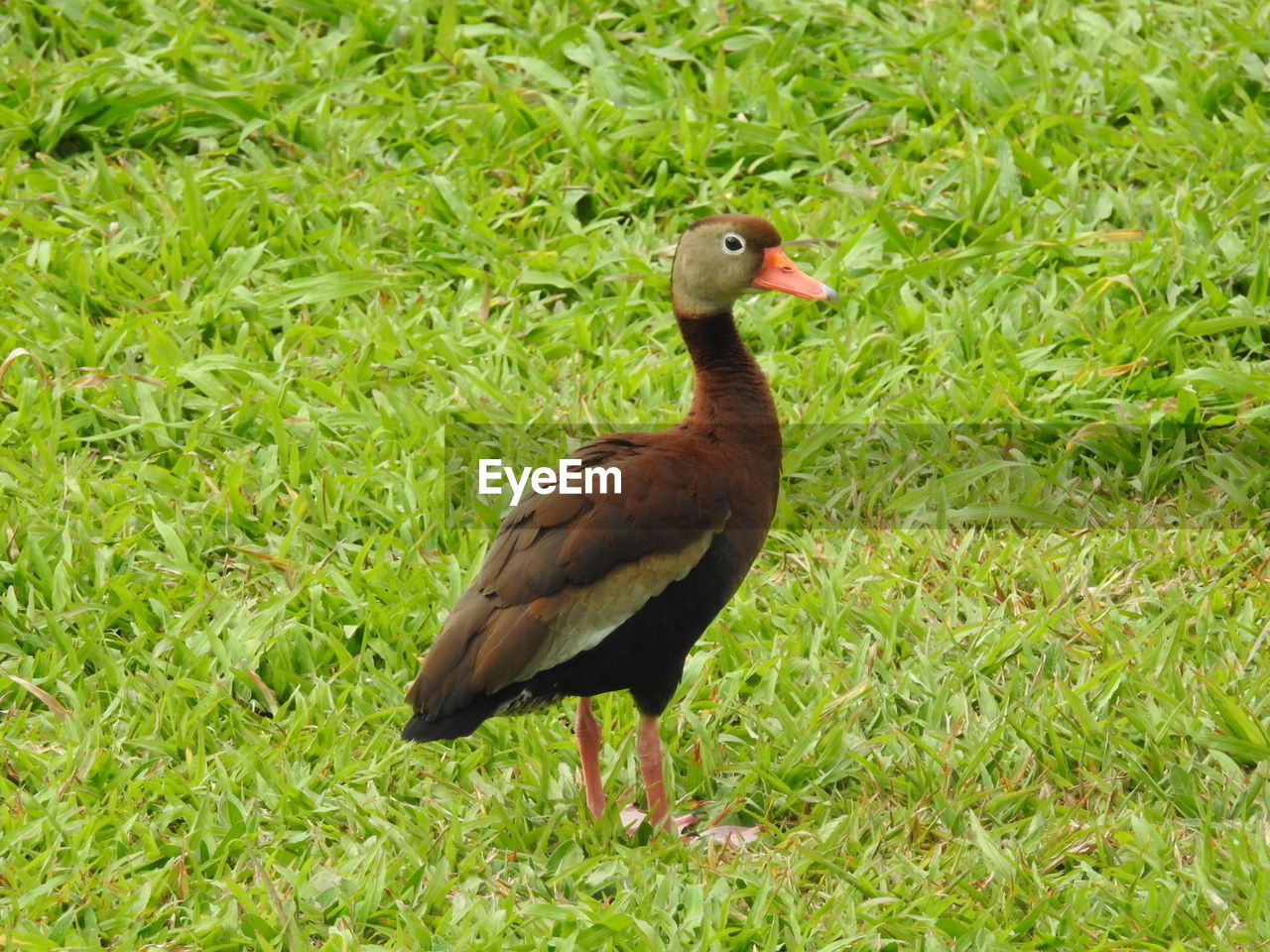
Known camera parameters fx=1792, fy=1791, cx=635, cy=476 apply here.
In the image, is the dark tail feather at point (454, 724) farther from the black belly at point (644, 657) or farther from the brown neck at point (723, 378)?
the brown neck at point (723, 378)

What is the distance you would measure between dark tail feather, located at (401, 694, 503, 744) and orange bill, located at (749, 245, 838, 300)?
130 centimetres

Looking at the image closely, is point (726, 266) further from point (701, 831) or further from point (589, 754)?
point (701, 831)

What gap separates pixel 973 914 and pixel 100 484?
300cm

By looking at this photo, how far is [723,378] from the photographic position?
4555mm

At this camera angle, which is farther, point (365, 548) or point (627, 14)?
point (627, 14)

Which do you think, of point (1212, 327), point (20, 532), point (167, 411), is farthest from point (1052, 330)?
point (20, 532)

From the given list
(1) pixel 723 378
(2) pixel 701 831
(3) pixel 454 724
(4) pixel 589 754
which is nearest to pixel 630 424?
(1) pixel 723 378

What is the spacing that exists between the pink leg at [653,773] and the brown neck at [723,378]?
79 centimetres

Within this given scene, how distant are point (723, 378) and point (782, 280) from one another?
31cm

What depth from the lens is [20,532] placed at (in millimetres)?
5270

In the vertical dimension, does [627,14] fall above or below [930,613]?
above

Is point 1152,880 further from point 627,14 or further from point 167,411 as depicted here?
point 627,14

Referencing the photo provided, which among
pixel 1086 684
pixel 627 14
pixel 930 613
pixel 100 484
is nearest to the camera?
pixel 1086 684

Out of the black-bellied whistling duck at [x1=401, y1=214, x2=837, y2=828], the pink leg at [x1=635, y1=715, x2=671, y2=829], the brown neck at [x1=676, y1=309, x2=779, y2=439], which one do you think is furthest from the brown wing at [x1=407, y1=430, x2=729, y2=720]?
the pink leg at [x1=635, y1=715, x2=671, y2=829]
